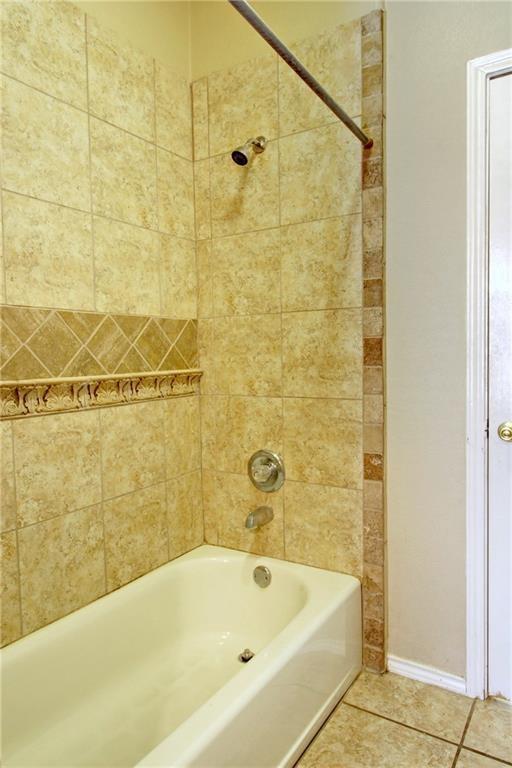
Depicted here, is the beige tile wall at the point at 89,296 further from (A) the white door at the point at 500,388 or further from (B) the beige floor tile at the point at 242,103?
(A) the white door at the point at 500,388

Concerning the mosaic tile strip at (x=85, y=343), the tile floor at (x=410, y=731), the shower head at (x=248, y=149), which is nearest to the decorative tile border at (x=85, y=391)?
the mosaic tile strip at (x=85, y=343)

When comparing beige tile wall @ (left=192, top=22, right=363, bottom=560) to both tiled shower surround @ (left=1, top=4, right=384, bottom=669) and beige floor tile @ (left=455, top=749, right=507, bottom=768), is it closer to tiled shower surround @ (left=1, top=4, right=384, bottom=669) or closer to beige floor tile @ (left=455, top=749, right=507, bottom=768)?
tiled shower surround @ (left=1, top=4, right=384, bottom=669)

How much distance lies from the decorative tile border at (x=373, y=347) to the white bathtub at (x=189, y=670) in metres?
0.07

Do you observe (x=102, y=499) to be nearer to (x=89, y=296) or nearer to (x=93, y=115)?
(x=89, y=296)

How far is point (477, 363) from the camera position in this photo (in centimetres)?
158

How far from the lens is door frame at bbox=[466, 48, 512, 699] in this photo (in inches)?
60.3

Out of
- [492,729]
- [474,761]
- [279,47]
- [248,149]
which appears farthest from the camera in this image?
[248,149]

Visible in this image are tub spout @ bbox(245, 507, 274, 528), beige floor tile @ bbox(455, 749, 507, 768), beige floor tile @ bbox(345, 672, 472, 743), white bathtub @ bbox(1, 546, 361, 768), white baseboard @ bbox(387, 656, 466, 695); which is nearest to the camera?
white bathtub @ bbox(1, 546, 361, 768)

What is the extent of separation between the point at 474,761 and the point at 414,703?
10.2 inches

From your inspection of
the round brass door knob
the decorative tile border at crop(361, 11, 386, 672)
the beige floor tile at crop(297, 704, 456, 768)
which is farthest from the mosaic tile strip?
the beige floor tile at crop(297, 704, 456, 768)

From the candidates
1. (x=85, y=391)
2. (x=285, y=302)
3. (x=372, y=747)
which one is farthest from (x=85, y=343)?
(x=372, y=747)

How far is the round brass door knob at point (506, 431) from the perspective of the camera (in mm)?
1555

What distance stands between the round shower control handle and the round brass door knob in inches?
30.6

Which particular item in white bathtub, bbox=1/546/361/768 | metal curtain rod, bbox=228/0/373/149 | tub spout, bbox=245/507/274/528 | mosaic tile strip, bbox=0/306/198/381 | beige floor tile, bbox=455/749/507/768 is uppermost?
metal curtain rod, bbox=228/0/373/149
